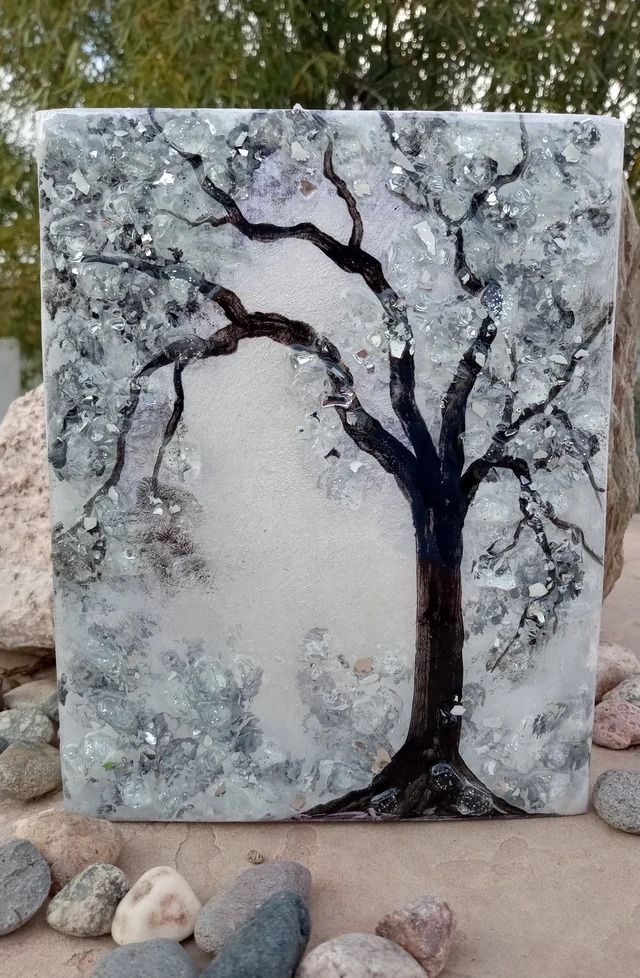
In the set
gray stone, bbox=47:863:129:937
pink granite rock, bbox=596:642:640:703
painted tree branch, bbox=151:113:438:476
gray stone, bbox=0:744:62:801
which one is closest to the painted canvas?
painted tree branch, bbox=151:113:438:476

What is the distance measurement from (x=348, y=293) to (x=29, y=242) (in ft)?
10.7

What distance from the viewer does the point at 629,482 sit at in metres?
2.14

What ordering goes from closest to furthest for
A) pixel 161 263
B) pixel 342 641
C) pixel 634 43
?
1. pixel 161 263
2. pixel 342 641
3. pixel 634 43

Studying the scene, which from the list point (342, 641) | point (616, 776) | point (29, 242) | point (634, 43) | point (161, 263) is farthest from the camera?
point (29, 242)

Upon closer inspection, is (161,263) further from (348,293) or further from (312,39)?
(312,39)

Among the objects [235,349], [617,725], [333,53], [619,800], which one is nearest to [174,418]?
[235,349]

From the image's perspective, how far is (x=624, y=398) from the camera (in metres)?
2.06

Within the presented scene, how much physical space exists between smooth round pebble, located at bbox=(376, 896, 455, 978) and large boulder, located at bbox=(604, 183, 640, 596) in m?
1.16

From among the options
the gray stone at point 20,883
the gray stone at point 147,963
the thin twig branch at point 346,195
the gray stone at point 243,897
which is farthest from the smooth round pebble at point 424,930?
the thin twig branch at point 346,195

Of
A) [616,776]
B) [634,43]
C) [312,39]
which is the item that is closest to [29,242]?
[312,39]

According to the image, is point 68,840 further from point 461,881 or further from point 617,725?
point 617,725

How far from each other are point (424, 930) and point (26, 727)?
3.15 feet

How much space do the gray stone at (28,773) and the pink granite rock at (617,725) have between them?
1138 millimetres

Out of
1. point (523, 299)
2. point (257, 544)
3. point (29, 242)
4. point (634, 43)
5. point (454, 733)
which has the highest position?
point (634, 43)
